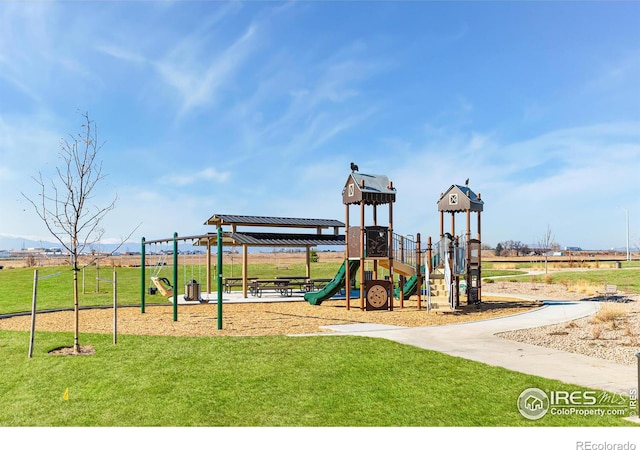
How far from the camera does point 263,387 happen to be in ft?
23.1

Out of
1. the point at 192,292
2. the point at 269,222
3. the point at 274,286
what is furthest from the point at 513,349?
the point at 269,222

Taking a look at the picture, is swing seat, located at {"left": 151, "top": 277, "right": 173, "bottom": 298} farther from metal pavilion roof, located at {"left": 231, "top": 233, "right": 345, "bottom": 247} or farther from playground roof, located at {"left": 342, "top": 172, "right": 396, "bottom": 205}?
playground roof, located at {"left": 342, "top": 172, "right": 396, "bottom": 205}

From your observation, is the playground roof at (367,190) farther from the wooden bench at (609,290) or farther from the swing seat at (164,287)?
the wooden bench at (609,290)

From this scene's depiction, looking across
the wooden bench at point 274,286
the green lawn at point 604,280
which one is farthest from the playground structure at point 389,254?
the green lawn at point 604,280

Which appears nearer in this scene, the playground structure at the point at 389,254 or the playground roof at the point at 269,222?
the playground structure at the point at 389,254

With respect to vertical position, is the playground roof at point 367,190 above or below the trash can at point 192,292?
above

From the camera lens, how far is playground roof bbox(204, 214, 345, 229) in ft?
78.7

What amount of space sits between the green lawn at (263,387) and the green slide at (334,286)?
8.42m

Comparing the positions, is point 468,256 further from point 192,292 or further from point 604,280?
point 604,280

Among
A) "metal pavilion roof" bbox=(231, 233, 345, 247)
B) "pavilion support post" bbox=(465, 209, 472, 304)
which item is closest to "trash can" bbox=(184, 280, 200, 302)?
"metal pavilion roof" bbox=(231, 233, 345, 247)

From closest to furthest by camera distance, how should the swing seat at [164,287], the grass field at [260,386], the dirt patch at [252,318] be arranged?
1. the grass field at [260,386]
2. the dirt patch at [252,318]
3. the swing seat at [164,287]

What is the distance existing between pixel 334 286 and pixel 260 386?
1164cm

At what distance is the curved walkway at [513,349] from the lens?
296 inches
